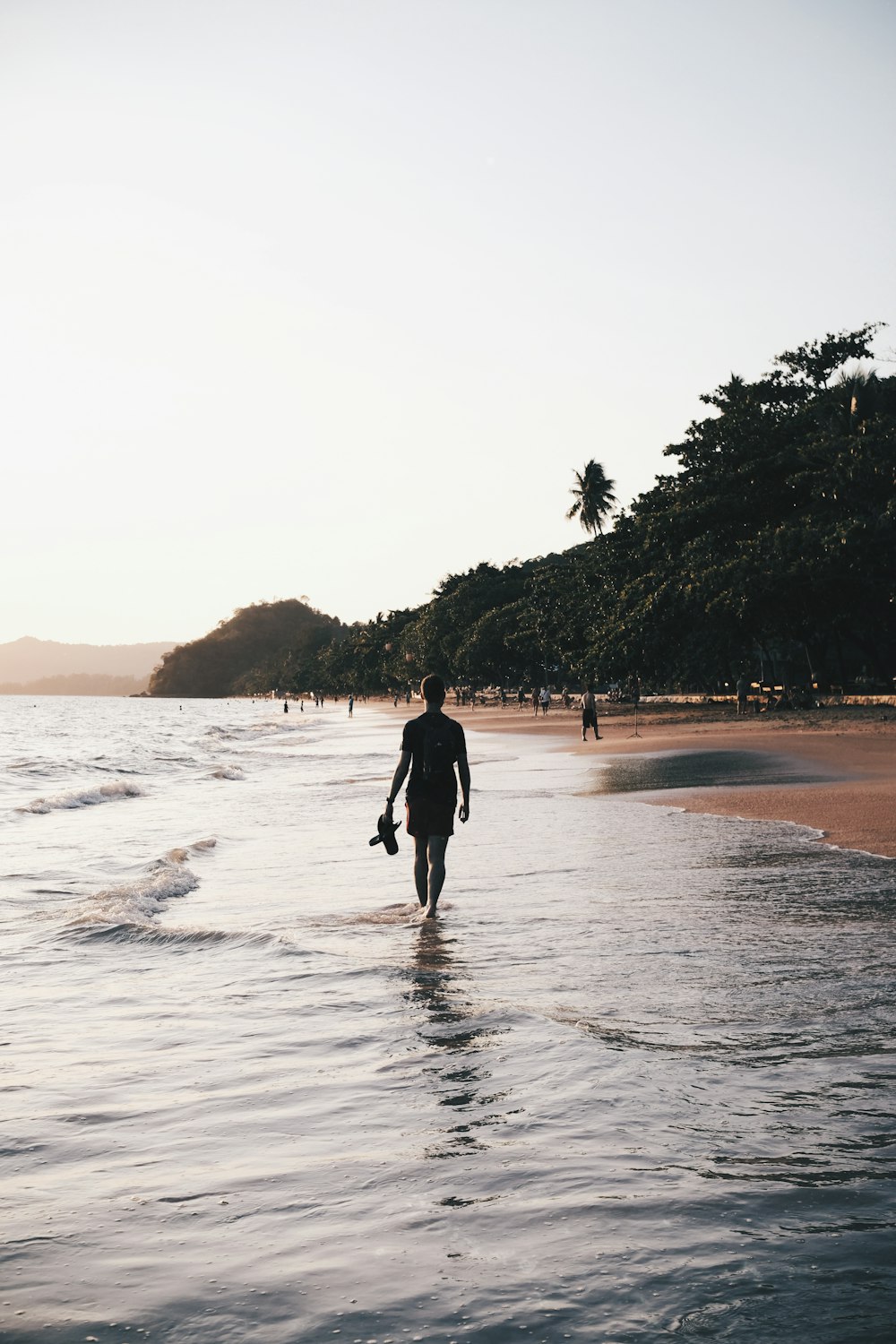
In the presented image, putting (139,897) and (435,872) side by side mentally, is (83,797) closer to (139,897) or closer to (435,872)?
(139,897)

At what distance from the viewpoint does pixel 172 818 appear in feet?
56.5

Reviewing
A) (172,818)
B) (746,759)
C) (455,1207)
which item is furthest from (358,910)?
(746,759)

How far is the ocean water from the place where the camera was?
2.83 meters

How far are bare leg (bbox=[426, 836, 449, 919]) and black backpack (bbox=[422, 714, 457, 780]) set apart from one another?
19.6 inches

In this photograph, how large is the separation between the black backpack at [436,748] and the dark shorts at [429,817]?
0.67 ft

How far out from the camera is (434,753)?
8.34 meters

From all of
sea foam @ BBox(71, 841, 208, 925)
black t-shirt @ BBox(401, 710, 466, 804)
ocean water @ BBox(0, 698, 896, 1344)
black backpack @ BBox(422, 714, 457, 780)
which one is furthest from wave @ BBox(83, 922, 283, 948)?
black backpack @ BBox(422, 714, 457, 780)

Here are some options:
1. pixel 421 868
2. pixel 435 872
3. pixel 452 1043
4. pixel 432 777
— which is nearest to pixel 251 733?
pixel 421 868

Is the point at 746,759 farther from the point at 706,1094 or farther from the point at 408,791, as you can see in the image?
the point at 706,1094

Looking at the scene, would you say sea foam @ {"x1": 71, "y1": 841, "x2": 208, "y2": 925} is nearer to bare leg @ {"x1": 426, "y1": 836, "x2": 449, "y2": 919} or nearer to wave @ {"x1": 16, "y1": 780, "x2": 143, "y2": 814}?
bare leg @ {"x1": 426, "y1": 836, "x2": 449, "y2": 919}

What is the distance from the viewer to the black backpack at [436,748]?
8328mm

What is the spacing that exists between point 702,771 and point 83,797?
11.9m

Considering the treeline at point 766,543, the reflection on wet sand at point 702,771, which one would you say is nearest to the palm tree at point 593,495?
the treeline at point 766,543

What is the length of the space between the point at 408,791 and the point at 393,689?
154 m
